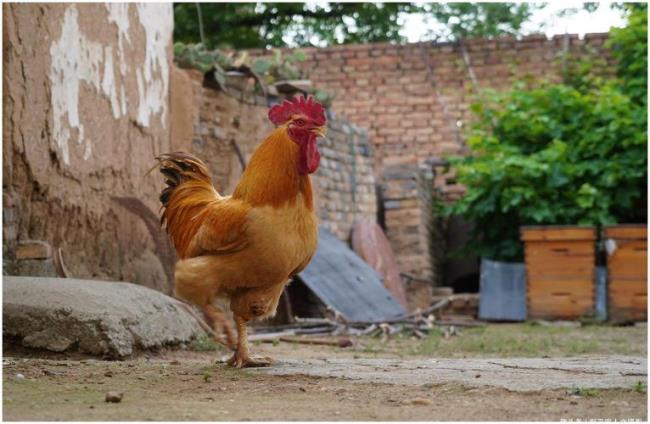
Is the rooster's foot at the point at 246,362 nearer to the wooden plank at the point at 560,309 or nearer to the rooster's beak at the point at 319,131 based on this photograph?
the rooster's beak at the point at 319,131

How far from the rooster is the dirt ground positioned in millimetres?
396

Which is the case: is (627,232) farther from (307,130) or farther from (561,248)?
(307,130)

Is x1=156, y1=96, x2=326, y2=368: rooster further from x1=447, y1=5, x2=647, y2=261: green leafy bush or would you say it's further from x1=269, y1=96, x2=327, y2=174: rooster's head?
x1=447, y1=5, x2=647, y2=261: green leafy bush

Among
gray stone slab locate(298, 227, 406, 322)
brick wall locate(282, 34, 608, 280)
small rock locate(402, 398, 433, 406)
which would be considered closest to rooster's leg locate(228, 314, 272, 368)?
small rock locate(402, 398, 433, 406)

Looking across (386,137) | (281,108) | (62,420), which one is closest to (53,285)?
(281,108)

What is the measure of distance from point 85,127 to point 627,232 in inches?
272

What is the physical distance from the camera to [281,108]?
5039 mm

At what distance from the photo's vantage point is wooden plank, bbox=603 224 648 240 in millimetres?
11594

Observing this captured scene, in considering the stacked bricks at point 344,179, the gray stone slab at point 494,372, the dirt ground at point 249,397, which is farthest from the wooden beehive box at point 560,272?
the dirt ground at point 249,397

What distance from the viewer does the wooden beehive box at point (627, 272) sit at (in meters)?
11.5

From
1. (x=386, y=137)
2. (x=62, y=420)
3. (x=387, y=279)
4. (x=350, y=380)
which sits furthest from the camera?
(x=386, y=137)

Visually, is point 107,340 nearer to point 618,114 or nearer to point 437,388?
point 437,388

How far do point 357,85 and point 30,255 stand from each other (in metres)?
9.24

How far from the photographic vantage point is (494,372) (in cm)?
488
